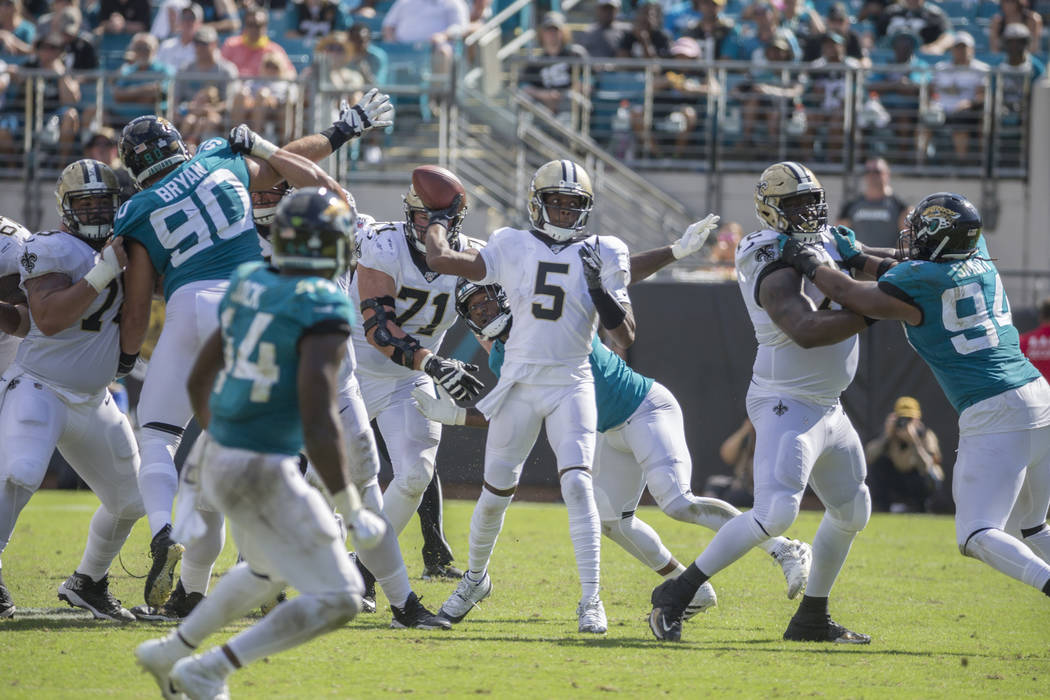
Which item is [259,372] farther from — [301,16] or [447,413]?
[301,16]

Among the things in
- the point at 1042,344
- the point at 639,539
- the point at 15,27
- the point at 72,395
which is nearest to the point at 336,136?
the point at 72,395

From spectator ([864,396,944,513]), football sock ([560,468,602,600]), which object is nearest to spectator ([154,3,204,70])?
spectator ([864,396,944,513])

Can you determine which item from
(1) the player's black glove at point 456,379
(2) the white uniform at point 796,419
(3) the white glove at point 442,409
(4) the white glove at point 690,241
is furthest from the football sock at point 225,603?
(4) the white glove at point 690,241

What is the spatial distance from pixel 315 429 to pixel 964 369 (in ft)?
10.5

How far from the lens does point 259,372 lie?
176 inches

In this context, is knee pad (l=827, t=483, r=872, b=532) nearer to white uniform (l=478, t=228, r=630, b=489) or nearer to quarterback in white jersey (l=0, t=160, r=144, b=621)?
white uniform (l=478, t=228, r=630, b=489)

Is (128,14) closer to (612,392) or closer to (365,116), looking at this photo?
(365,116)

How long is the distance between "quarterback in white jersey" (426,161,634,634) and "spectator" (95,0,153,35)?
11.1 m

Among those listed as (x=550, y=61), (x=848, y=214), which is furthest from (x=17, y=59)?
(x=848, y=214)

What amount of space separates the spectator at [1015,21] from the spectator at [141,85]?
893 cm

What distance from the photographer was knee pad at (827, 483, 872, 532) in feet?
20.8

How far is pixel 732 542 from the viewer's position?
615 centimetres

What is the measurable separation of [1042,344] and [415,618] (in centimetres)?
739

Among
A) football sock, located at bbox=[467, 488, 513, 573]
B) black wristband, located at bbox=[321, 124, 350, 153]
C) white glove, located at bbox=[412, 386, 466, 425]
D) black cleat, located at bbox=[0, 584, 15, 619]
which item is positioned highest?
black wristband, located at bbox=[321, 124, 350, 153]
